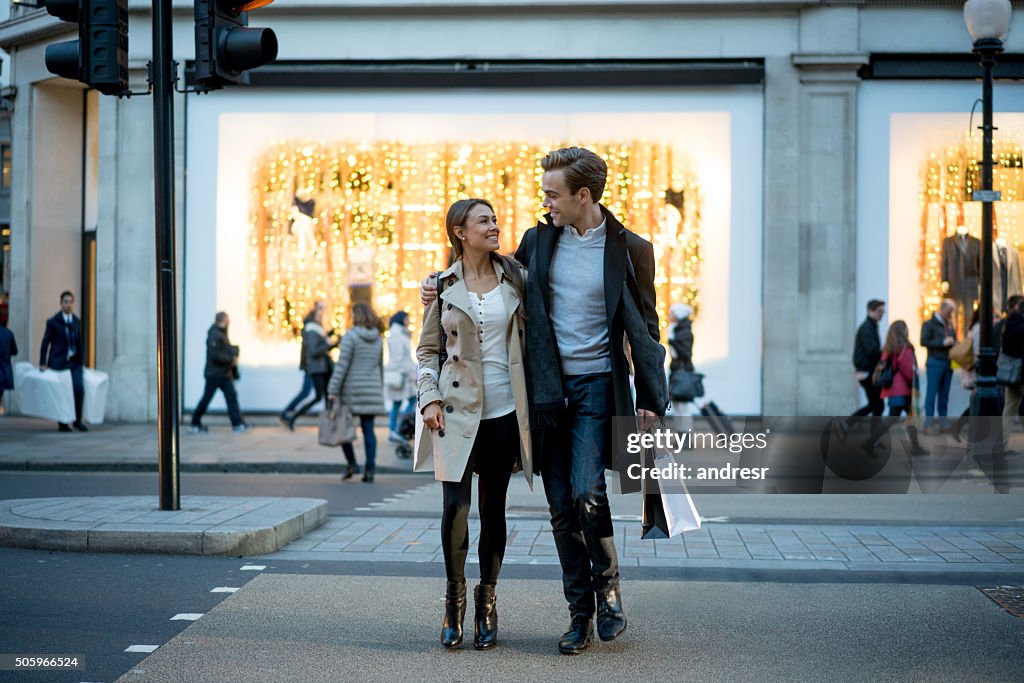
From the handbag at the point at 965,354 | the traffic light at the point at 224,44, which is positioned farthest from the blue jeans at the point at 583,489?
the handbag at the point at 965,354

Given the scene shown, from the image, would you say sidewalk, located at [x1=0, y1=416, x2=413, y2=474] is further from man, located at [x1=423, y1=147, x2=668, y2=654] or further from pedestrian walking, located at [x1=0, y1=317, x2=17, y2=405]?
man, located at [x1=423, y1=147, x2=668, y2=654]

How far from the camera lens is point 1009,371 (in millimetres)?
13969

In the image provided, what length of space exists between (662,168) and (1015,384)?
6.27 m

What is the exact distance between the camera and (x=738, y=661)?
5.04 meters

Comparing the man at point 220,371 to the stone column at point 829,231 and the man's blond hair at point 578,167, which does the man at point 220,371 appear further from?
the man's blond hair at point 578,167

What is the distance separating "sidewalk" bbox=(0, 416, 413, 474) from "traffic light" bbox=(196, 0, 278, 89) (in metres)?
5.50

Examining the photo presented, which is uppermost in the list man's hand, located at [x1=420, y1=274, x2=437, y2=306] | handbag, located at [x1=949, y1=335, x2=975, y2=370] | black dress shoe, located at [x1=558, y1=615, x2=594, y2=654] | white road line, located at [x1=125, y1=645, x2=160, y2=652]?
man's hand, located at [x1=420, y1=274, x2=437, y2=306]

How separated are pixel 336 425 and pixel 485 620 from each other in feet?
22.5

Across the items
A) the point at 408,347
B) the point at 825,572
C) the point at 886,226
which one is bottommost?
the point at 825,572

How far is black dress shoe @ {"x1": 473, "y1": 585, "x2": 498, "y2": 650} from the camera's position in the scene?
16.9ft

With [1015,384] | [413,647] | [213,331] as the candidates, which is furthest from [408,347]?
[413,647]

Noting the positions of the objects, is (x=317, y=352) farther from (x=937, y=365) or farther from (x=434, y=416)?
(x=434, y=416)

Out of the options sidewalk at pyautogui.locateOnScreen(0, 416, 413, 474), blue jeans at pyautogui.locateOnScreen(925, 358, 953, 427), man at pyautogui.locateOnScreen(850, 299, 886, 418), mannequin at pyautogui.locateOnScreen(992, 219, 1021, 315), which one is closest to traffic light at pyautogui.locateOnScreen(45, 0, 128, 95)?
sidewalk at pyautogui.locateOnScreen(0, 416, 413, 474)

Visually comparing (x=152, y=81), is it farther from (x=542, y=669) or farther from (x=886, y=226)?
(x=886, y=226)
